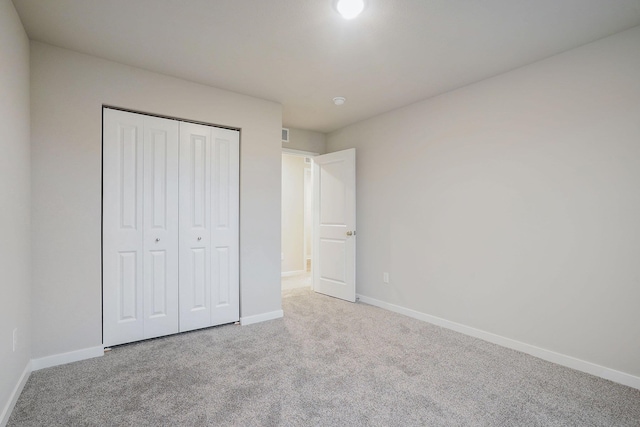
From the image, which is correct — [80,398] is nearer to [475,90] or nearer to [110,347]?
[110,347]

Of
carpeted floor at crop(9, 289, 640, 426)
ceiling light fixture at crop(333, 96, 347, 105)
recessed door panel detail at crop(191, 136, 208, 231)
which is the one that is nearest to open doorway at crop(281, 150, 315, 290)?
ceiling light fixture at crop(333, 96, 347, 105)

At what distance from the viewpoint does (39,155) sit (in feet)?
7.81

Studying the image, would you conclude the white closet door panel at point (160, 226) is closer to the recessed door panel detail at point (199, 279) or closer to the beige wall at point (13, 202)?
the recessed door panel detail at point (199, 279)

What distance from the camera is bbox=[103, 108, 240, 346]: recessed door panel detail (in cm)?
272

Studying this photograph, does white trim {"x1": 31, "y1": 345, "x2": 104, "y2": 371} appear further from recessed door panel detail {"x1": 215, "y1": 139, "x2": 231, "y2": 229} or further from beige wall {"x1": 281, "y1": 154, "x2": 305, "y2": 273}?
beige wall {"x1": 281, "y1": 154, "x2": 305, "y2": 273}

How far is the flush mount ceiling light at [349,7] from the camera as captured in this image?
75.1 inches

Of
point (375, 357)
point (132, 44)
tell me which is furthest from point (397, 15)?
point (375, 357)

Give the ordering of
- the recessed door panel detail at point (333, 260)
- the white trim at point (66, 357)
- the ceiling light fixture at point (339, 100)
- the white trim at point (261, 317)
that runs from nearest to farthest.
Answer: the white trim at point (66, 357), the white trim at point (261, 317), the ceiling light fixture at point (339, 100), the recessed door panel detail at point (333, 260)

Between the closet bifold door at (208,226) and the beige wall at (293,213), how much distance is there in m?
2.79

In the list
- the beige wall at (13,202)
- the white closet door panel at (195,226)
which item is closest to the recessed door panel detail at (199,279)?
the white closet door panel at (195,226)

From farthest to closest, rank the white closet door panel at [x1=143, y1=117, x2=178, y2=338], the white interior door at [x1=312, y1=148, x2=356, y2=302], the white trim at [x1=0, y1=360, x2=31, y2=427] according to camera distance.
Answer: the white interior door at [x1=312, y1=148, x2=356, y2=302], the white closet door panel at [x1=143, y1=117, x2=178, y2=338], the white trim at [x1=0, y1=360, x2=31, y2=427]

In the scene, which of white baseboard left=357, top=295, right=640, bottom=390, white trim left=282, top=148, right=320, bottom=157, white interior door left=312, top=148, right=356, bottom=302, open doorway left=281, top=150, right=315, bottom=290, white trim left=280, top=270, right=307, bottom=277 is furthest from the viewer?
open doorway left=281, top=150, right=315, bottom=290

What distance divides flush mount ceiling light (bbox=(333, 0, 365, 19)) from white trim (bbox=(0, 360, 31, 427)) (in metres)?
3.06

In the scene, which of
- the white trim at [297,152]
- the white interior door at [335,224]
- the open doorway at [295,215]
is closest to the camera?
the white interior door at [335,224]
